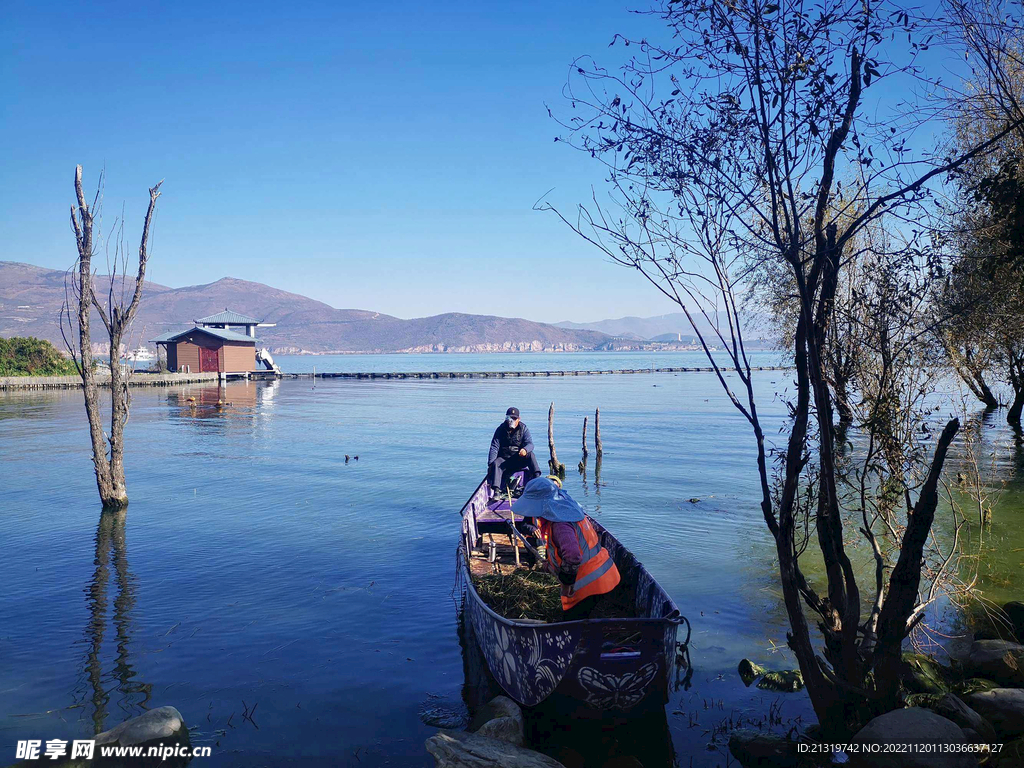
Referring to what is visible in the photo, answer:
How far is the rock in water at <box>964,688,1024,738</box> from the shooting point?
251 inches

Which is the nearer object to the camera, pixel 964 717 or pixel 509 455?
pixel 964 717

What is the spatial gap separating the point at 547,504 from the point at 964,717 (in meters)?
4.10

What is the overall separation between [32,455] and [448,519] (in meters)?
18.5

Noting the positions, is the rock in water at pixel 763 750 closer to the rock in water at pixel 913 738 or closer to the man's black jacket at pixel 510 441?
the rock in water at pixel 913 738

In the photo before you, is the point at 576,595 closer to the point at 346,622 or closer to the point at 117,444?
the point at 346,622

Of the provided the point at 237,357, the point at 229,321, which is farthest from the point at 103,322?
the point at 229,321

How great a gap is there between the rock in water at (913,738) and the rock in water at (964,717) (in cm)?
61

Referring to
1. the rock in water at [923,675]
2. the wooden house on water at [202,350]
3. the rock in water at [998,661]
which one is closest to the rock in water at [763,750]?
the rock in water at [923,675]

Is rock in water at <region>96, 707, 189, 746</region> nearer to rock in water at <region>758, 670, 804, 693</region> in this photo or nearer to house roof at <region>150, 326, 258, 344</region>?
rock in water at <region>758, 670, 804, 693</region>

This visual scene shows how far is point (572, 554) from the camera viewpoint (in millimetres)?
7375

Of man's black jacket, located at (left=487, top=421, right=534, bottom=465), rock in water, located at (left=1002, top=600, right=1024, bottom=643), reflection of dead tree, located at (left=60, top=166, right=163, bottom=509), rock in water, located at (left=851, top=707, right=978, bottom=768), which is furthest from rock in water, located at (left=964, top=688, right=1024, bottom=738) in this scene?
reflection of dead tree, located at (left=60, top=166, right=163, bottom=509)

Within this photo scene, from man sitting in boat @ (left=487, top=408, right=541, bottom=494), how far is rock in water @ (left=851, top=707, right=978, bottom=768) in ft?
33.5

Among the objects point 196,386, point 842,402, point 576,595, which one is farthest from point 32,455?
point 196,386

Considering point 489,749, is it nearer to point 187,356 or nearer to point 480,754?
point 480,754
